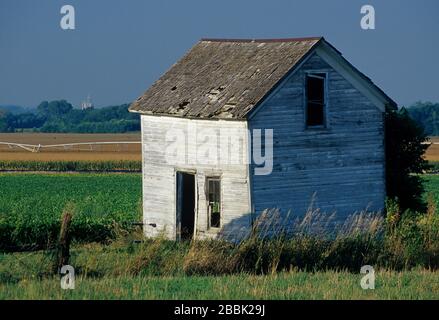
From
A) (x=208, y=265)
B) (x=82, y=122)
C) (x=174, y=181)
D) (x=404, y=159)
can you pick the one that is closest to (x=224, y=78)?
(x=174, y=181)

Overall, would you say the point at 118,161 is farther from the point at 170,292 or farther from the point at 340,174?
the point at 170,292

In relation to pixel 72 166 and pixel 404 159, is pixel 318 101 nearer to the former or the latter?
pixel 404 159

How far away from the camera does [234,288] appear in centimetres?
1802

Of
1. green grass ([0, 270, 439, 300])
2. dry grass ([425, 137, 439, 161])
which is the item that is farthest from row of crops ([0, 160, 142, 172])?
green grass ([0, 270, 439, 300])

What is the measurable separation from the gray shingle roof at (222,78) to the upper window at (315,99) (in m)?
0.74

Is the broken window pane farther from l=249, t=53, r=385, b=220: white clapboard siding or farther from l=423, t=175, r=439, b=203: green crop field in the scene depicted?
l=423, t=175, r=439, b=203: green crop field

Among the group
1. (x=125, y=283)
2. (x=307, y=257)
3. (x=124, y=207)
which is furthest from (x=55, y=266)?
(x=124, y=207)

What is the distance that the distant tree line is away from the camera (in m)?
154

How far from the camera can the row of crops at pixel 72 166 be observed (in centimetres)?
6788

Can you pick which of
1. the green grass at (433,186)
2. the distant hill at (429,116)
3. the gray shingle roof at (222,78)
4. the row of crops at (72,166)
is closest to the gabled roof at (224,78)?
the gray shingle roof at (222,78)

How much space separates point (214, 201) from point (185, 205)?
216cm

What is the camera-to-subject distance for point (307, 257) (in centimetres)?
2278

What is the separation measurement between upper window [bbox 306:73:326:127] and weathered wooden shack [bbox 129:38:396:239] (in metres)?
0.02
